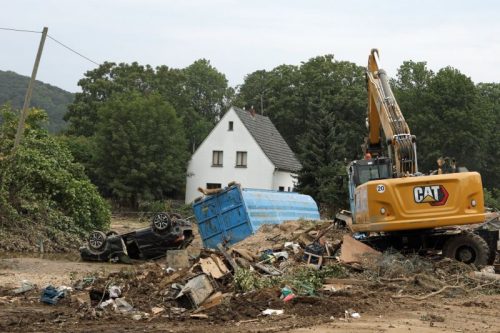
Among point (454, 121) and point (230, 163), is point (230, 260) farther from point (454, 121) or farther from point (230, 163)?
point (454, 121)

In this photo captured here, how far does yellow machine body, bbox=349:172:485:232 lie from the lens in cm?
1440

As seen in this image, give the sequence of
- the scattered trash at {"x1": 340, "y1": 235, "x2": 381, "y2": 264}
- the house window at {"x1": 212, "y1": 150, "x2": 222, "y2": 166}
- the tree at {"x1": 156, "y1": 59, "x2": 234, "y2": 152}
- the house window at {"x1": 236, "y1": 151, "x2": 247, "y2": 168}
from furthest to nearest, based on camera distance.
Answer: the tree at {"x1": 156, "y1": 59, "x2": 234, "y2": 152} < the house window at {"x1": 212, "y1": 150, "x2": 222, "y2": 166} < the house window at {"x1": 236, "y1": 151, "x2": 247, "y2": 168} < the scattered trash at {"x1": 340, "y1": 235, "x2": 381, "y2": 264}

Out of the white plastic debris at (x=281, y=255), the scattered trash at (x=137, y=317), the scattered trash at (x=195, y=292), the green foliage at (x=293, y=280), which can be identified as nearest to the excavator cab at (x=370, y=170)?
the white plastic debris at (x=281, y=255)

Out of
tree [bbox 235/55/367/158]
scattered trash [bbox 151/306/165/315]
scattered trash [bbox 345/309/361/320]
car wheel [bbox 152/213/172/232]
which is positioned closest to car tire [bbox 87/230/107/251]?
car wheel [bbox 152/213/172/232]

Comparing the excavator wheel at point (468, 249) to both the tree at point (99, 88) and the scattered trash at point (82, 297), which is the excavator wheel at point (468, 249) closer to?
the scattered trash at point (82, 297)

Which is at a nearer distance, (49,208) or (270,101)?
(49,208)

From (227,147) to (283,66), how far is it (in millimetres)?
26568

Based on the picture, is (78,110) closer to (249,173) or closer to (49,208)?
(249,173)

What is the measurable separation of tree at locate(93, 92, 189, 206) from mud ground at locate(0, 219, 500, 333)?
41870 millimetres

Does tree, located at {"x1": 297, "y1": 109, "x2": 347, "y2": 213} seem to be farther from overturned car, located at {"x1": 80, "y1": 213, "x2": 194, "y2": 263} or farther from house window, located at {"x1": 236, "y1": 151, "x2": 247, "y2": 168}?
overturned car, located at {"x1": 80, "y1": 213, "x2": 194, "y2": 263}

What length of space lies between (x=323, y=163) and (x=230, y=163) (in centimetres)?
1059

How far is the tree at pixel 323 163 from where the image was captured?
4412 cm

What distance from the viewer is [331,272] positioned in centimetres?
1334

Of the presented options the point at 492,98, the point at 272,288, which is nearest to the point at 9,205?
the point at 272,288
